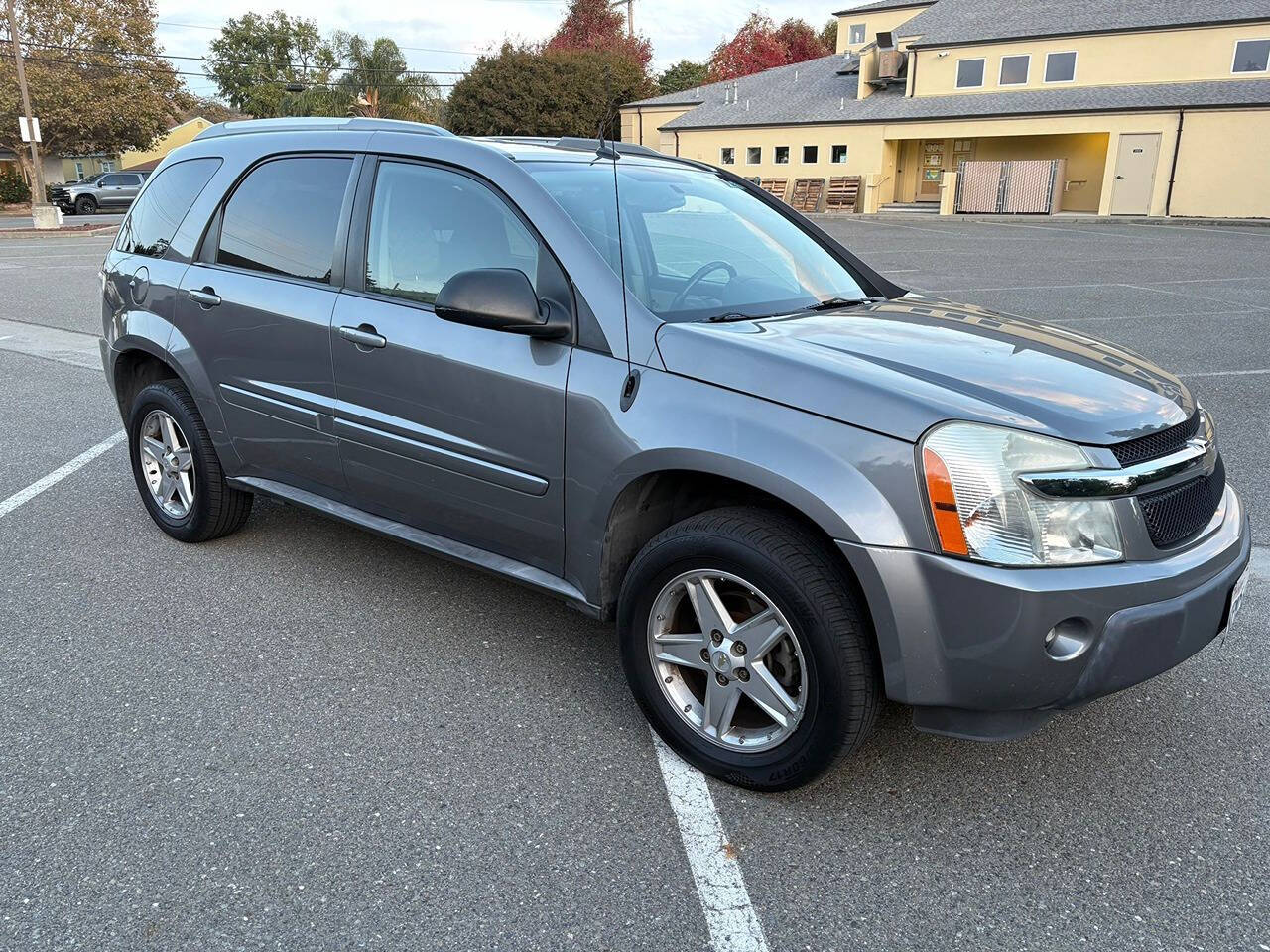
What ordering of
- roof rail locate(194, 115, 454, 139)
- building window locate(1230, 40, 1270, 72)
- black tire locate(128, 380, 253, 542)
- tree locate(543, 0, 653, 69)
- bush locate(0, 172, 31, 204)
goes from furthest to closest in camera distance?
tree locate(543, 0, 653, 69) < bush locate(0, 172, 31, 204) < building window locate(1230, 40, 1270, 72) < black tire locate(128, 380, 253, 542) < roof rail locate(194, 115, 454, 139)

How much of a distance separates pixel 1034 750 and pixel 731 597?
1.08 metres

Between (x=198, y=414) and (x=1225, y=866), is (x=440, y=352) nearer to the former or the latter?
(x=198, y=414)

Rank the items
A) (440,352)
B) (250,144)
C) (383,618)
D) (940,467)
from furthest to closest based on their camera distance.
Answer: (250,144) < (383,618) < (440,352) < (940,467)

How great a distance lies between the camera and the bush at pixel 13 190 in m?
49.4

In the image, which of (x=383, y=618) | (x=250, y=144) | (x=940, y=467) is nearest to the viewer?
(x=940, y=467)

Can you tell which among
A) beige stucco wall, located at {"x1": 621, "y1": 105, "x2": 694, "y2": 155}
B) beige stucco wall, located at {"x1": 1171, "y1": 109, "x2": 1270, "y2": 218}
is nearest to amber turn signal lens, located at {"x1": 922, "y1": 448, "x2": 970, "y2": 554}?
beige stucco wall, located at {"x1": 1171, "y1": 109, "x2": 1270, "y2": 218}

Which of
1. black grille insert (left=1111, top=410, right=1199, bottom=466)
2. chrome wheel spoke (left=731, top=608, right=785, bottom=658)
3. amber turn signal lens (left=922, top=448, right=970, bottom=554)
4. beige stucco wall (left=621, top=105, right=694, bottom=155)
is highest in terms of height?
beige stucco wall (left=621, top=105, right=694, bottom=155)

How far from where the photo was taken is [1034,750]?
3.11 m

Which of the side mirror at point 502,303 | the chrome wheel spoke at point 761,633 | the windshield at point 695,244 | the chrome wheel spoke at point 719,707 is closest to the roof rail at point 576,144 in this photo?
the windshield at point 695,244

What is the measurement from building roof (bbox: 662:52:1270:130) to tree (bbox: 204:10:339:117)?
40403mm

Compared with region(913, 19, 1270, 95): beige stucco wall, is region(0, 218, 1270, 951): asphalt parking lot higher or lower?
lower

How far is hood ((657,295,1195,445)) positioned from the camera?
8.39 feet

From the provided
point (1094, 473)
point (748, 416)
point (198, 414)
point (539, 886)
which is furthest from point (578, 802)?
point (198, 414)

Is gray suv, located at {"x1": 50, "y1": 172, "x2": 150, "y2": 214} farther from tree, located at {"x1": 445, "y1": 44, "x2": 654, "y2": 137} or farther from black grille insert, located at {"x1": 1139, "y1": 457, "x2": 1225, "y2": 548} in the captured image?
black grille insert, located at {"x1": 1139, "y1": 457, "x2": 1225, "y2": 548}
